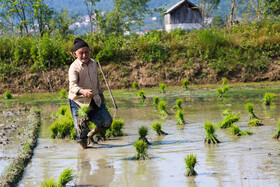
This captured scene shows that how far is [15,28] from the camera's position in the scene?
77.4 feet

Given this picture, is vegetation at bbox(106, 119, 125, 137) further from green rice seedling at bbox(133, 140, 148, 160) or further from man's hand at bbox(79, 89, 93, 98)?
green rice seedling at bbox(133, 140, 148, 160)

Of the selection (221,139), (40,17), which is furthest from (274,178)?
(40,17)

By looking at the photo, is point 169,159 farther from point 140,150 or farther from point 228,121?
point 228,121

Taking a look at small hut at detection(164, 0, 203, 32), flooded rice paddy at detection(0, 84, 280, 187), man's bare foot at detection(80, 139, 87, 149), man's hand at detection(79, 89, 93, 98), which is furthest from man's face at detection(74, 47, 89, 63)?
small hut at detection(164, 0, 203, 32)

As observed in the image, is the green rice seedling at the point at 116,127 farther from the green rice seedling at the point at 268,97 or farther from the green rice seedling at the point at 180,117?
the green rice seedling at the point at 268,97

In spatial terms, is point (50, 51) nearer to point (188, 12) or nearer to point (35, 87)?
point (35, 87)

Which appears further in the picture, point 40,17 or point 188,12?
point 188,12

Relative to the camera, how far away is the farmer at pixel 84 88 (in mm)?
6512

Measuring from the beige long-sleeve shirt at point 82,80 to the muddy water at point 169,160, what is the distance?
0.76m

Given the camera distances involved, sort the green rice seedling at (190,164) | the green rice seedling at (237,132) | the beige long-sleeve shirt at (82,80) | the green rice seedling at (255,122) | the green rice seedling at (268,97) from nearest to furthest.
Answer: the green rice seedling at (190,164)
the beige long-sleeve shirt at (82,80)
the green rice seedling at (237,132)
the green rice seedling at (255,122)
the green rice seedling at (268,97)

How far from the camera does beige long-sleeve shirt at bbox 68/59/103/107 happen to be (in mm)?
6469

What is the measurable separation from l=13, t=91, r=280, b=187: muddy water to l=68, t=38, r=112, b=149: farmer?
354 mm

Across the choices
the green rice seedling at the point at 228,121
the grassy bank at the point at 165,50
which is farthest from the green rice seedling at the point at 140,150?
the grassy bank at the point at 165,50

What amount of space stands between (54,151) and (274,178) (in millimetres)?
3325
